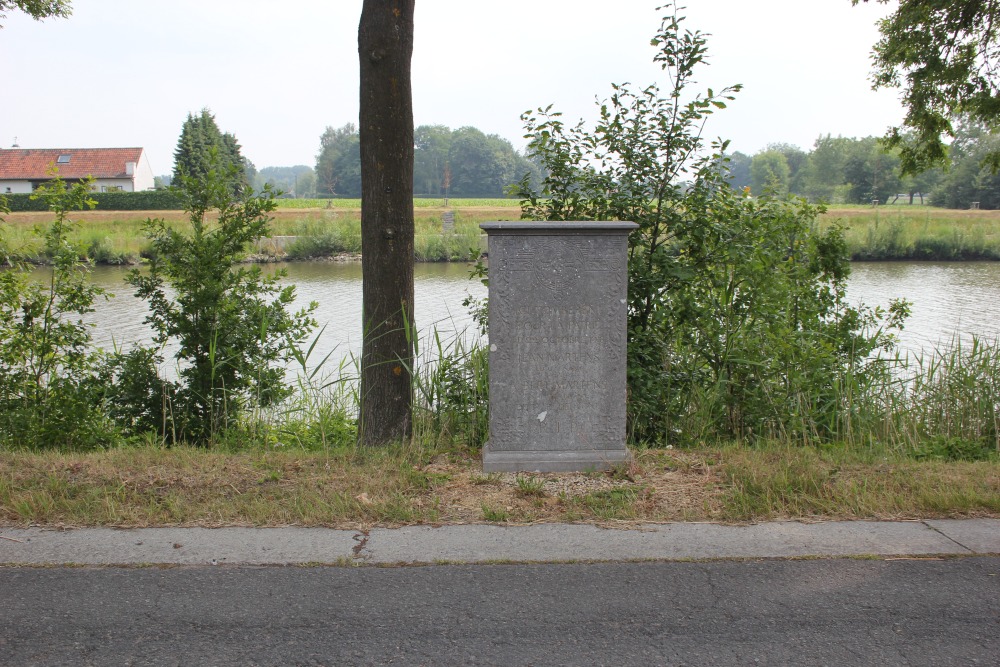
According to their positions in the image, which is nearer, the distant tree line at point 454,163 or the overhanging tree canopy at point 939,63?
the overhanging tree canopy at point 939,63

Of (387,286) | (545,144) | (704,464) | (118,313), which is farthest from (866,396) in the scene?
(118,313)

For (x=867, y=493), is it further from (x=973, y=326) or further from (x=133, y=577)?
(x=973, y=326)

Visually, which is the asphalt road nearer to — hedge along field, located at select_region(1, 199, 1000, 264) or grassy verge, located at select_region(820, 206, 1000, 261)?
hedge along field, located at select_region(1, 199, 1000, 264)

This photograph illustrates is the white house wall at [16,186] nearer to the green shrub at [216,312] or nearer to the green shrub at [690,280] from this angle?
the green shrub at [216,312]

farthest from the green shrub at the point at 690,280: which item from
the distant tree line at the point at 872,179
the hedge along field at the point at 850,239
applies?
the distant tree line at the point at 872,179

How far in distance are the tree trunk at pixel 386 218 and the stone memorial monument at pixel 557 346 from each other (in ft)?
2.71

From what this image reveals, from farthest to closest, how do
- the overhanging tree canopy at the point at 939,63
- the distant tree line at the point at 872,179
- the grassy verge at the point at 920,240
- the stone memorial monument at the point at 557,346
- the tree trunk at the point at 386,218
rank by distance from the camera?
1. the distant tree line at the point at 872,179
2. the grassy verge at the point at 920,240
3. the overhanging tree canopy at the point at 939,63
4. the tree trunk at the point at 386,218
5. the stone memorial monument at the point at 557,346

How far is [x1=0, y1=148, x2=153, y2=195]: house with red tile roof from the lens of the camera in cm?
7525

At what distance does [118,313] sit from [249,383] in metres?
9.24

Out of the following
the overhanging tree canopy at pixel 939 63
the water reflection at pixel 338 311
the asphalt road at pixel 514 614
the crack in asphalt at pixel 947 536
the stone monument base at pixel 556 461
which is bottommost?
the water reflection at pixel 338 311

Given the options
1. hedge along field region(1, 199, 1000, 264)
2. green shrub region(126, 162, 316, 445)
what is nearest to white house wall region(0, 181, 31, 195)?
A: hedge along field region(1, 199, 1000, 264)

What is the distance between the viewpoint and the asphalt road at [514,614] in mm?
2793

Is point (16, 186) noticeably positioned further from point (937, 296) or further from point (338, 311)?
point (937, 296)

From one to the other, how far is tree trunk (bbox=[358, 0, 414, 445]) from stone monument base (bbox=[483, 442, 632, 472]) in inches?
35.9
